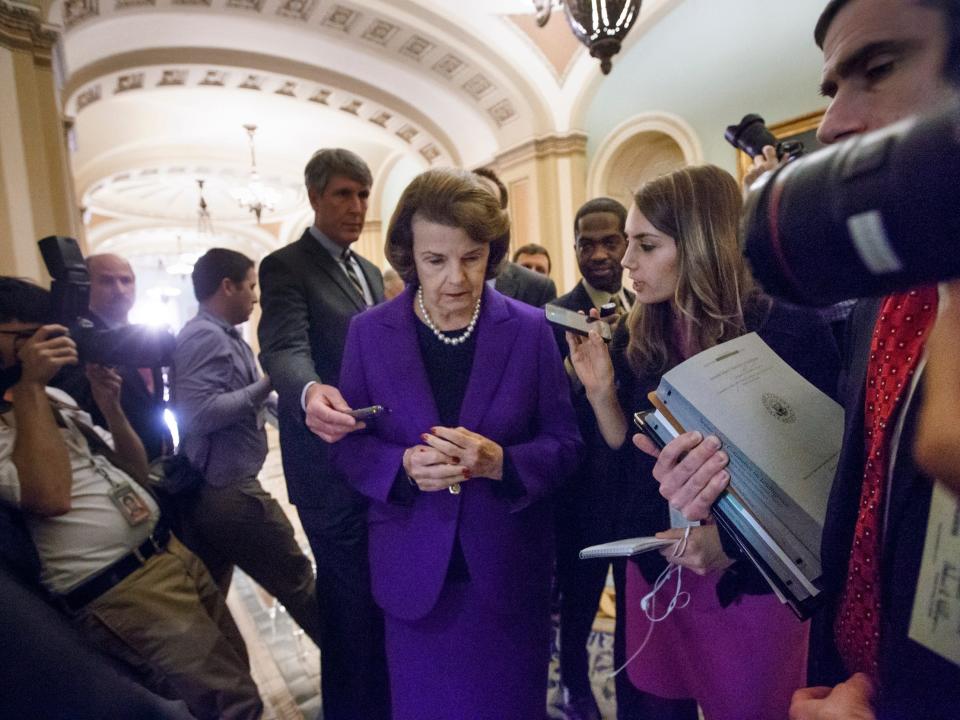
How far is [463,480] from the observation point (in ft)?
4.14

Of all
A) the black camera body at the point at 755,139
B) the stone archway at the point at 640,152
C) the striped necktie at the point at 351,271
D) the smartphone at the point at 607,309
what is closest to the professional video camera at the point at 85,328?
the striped necktie at the point at 351,271

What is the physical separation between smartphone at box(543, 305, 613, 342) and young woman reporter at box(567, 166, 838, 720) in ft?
0.08

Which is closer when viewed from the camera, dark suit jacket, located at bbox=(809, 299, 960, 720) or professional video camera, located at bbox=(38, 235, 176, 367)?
dark suit jacket, located at bbox=(809, 299, 960, 720)

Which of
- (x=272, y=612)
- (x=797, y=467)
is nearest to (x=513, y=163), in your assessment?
(x=272, y=612)

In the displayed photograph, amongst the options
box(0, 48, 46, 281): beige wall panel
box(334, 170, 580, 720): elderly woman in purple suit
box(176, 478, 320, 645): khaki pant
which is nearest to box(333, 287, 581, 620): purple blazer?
box(334, 170, 580, 720): elderly woman in purple suit

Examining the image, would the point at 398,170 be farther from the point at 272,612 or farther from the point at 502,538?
the point at 502,538

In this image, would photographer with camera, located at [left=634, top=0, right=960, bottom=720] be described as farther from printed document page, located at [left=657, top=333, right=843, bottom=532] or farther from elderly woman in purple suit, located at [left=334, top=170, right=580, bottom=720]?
elderly woman in purple suit, located at [left=334, top=170, right=580, bottom=720]

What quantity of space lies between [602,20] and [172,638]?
2808mm

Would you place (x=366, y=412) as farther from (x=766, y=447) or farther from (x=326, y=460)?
(x=766, y=447)

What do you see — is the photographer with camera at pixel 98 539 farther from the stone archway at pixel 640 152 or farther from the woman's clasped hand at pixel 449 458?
the stone archway at pixel 640 152

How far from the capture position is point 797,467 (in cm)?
83

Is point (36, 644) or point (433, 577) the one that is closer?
point (36, 644)

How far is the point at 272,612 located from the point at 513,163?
6.32 m

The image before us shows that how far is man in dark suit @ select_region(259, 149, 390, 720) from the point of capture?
67.2 inches
